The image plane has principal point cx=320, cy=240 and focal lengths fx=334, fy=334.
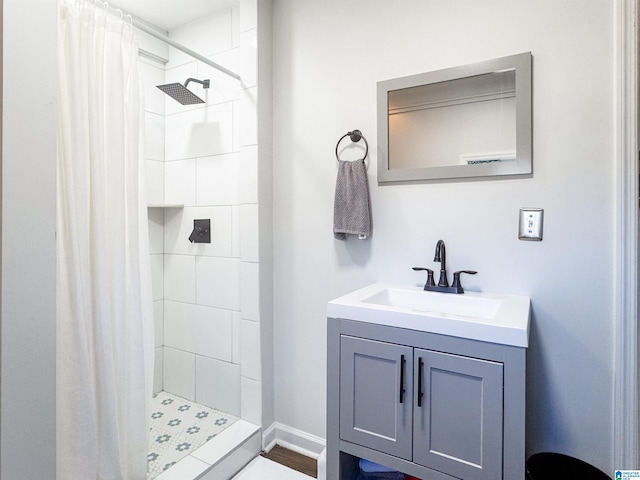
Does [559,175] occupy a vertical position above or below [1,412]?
above

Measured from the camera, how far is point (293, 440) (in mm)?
1854

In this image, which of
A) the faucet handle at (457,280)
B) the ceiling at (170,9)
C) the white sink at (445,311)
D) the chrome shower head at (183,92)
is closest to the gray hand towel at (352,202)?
the white sink at (445,311)

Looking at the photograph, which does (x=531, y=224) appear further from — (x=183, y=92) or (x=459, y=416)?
(x=183, y=92)

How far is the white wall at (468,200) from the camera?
1236 mm

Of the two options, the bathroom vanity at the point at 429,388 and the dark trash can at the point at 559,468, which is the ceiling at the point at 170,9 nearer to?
the bathroom vanity at the point at 429,388

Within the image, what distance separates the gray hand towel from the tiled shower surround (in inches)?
19.4

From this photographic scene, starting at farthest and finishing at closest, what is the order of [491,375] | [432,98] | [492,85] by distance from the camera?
[432,98] < [492,85] < [491,375]

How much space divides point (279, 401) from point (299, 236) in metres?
0.95

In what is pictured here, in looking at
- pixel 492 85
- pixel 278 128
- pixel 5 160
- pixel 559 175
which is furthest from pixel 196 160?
pixel 559 175

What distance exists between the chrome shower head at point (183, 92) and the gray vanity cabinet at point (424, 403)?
4.89ft

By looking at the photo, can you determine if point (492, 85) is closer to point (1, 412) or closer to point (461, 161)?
point (461, 161)

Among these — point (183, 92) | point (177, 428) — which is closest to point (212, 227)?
point (183, 92)

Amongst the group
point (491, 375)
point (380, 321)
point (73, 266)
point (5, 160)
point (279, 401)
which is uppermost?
point (5, 160)

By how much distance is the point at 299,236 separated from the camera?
185 centimetres
